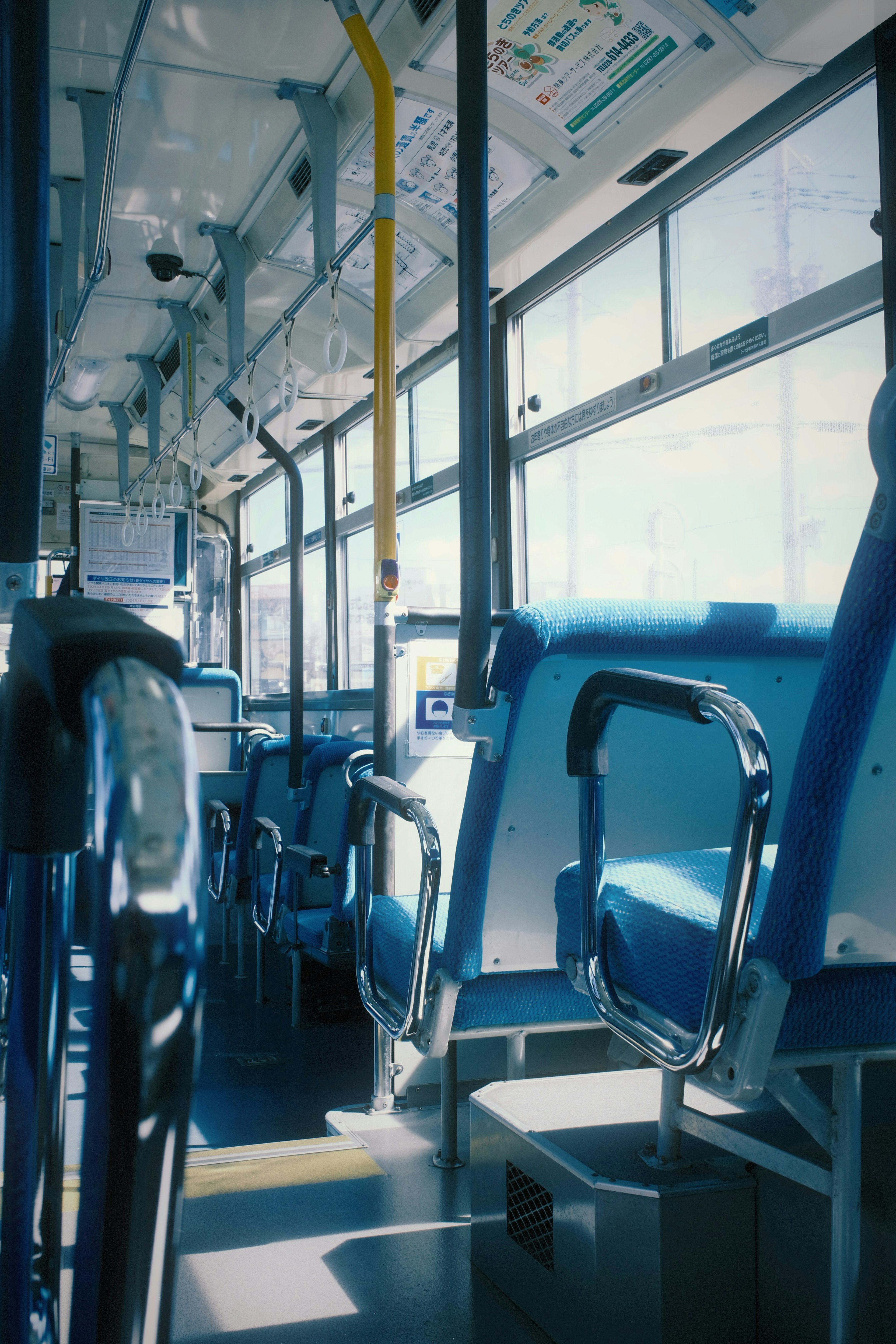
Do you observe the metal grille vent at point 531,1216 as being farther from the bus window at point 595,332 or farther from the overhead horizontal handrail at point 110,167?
the bus window at point 595,332

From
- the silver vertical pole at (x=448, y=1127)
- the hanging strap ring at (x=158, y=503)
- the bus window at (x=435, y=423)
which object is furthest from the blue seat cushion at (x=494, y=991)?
the hanging strap ring at (x=158, y=503)

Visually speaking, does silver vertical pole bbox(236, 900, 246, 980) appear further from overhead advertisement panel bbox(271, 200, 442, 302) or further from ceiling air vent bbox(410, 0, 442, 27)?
ceiling air vent bbox(410, 0, 442, 27)

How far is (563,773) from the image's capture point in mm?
1407

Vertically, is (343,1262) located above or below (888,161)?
below

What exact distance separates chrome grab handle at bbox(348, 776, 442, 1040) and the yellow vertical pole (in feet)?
2.12

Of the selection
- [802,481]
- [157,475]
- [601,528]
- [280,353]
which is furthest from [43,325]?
[157,475]

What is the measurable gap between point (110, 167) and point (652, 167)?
194 centimetres

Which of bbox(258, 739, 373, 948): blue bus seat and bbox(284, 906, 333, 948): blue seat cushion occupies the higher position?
bbox(258, 739, 373, 948): blue bus seat

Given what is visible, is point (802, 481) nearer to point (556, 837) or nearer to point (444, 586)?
point (556, 837)

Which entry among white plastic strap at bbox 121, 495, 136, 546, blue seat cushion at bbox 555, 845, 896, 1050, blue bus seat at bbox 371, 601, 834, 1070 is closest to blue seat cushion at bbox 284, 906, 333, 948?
blue bus seat at bbox 371, 601, 834, 1070

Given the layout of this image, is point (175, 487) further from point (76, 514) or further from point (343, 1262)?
point (343, 1262)

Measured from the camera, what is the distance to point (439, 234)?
4148 millimetres

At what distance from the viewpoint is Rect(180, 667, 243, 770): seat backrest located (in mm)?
5727

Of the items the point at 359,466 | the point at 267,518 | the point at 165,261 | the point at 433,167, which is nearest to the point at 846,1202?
the point at 433,167
